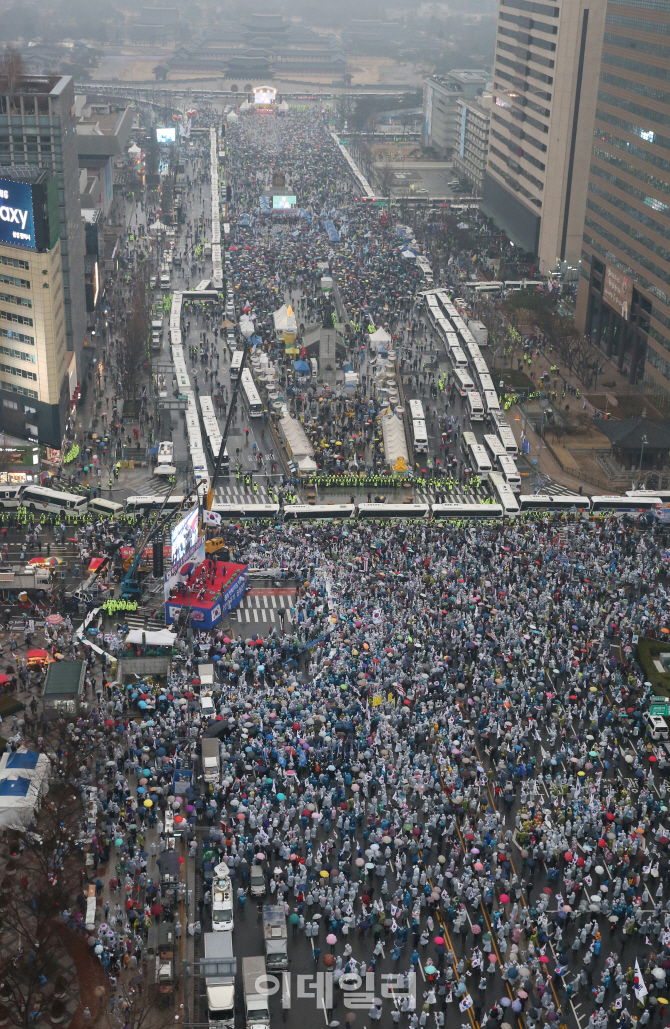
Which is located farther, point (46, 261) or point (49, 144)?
point (49, 144)

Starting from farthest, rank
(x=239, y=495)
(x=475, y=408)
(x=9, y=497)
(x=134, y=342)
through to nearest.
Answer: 1. (x=134, y=342)
2. (x=475, y=408)
3. (x=239, y=495)
4. (x=9, y=497)

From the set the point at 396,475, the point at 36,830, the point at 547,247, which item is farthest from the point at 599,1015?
the point at 547,247

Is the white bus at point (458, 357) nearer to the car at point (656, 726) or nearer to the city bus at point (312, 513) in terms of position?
the city bus at point (312, 513)

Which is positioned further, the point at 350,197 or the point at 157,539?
the point at 350,197

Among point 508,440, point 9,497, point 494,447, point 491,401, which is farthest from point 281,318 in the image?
point 9,497

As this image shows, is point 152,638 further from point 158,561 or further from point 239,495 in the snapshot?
point 239,495

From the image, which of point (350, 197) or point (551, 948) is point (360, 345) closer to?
point (350, 197)
